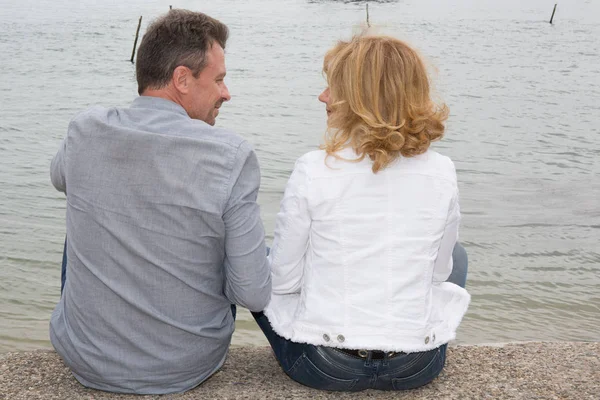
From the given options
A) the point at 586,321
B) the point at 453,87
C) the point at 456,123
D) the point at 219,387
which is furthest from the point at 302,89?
the point at 219,387

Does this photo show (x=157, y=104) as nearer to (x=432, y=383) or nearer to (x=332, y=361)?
(x=332, y=361)

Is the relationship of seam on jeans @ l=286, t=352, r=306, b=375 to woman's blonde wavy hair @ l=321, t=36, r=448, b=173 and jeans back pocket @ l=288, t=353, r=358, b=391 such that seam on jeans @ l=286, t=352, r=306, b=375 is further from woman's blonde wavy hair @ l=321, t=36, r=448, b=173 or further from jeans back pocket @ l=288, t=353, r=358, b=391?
woman's blonde wavy hair @ l=321, t=36, r=448, b=173

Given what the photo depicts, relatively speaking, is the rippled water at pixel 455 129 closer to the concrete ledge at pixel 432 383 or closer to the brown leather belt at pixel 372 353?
the brown leather belt at pixel 372 353

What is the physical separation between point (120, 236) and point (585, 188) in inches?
409

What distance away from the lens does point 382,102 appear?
9.55ft

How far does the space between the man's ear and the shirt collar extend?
7 cm

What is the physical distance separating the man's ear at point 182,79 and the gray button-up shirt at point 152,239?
0.07m

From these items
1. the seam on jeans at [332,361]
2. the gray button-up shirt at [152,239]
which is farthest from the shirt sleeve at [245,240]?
the seam on jeans at [332,361]

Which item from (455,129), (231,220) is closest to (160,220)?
(231,220)

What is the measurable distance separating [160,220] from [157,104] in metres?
0.42

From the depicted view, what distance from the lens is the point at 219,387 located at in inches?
132

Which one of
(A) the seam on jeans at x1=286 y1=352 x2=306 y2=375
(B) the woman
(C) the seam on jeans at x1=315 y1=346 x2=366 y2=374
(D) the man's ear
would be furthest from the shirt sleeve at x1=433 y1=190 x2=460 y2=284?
(D) the man's ear

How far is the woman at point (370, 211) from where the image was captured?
9.46 feet

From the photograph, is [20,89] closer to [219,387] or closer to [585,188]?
[585,188]
